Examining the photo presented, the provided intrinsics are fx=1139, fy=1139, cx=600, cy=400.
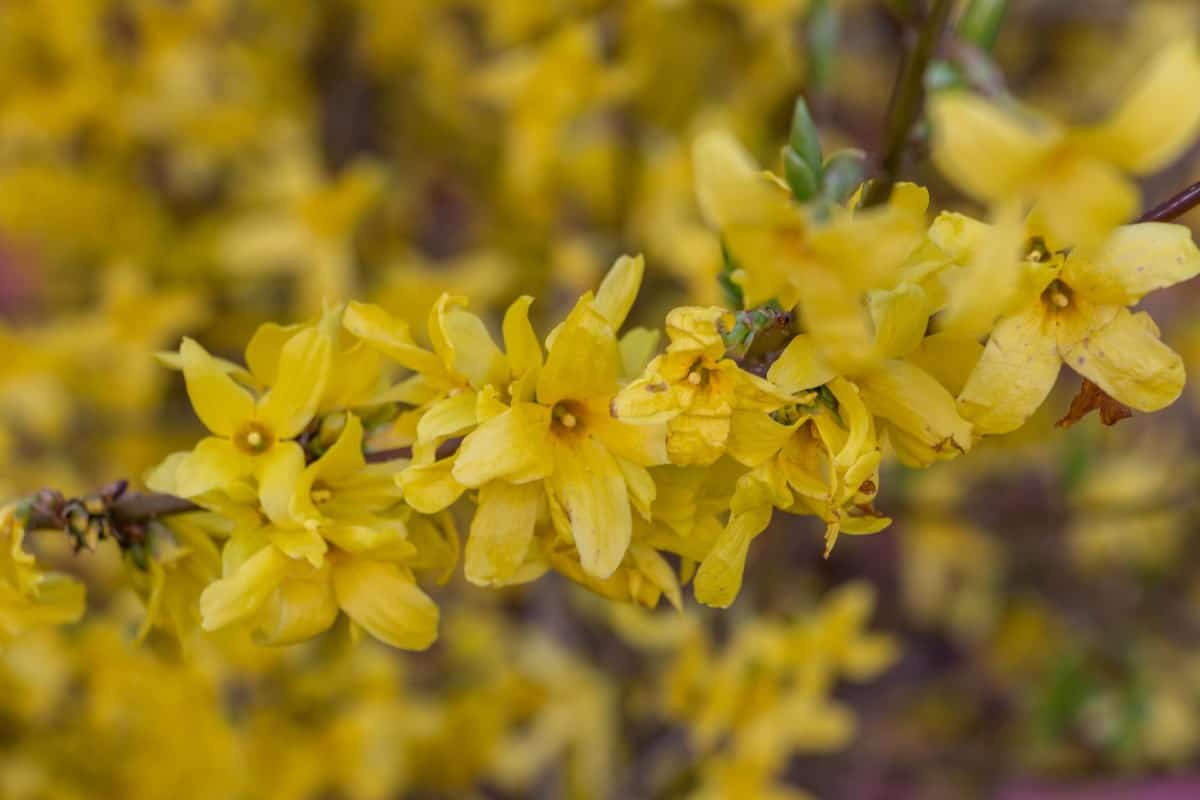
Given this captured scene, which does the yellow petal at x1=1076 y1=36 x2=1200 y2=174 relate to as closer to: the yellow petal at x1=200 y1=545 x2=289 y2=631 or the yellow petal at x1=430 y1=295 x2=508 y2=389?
the yellow petal at x1=430 y1=295 x2=508 y2=389

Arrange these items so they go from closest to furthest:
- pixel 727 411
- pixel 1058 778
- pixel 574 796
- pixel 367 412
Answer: pixel 727 411 → pixel 367 412 → pixel 574 796 → pixel 1058 778

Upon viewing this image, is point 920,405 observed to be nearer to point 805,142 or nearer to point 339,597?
point 805,142

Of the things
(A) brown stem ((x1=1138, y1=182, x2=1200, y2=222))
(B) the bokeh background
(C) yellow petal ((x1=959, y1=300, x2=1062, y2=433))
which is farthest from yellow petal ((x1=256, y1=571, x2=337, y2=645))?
(B) the bokeh background

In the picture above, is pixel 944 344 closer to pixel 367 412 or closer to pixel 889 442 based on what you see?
pixel 889 442

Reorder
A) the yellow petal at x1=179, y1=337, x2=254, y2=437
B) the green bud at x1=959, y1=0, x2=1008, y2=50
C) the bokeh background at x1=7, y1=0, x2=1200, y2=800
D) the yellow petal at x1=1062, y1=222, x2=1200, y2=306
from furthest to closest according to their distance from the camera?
1. the bokeh background at x1=7, y1=0, x2=1200, y2=800
2. the green bud at x1=959, y1=0, x2=1008, y2=50
3. the yellow petal at x1=179, y1=337, x2=254, y2=437
4. the yellow petal at x1=1062, y1=222, x2=1200, y2=306

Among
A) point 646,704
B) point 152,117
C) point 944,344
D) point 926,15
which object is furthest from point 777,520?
point 152,117

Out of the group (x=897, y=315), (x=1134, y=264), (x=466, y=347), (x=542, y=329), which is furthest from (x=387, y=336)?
(x=542, y=329)

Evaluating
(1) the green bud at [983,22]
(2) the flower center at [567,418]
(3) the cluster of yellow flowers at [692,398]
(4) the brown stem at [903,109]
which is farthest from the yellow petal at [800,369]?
(1) the green bud at [983,22]
